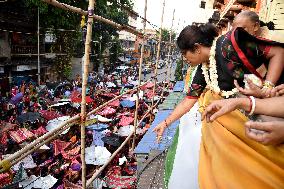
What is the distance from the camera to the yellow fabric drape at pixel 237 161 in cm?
140

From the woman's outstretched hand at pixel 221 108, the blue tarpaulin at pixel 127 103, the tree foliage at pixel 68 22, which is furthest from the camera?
the tree foliage at pixel 68 22

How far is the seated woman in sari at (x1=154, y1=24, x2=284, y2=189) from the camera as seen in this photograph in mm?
1426

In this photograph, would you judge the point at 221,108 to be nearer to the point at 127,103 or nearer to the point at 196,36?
the point at 196,36

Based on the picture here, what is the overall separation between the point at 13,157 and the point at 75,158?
811 cm

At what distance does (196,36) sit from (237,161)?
1106 mm

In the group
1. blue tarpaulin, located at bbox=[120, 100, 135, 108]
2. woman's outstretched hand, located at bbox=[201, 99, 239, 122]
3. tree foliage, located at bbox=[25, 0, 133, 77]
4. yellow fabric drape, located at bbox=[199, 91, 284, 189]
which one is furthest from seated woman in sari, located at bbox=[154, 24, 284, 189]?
blue tarpaulin, located at bbox=[120, 100, 135, 108]

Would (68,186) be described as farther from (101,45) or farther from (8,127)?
(101,45)

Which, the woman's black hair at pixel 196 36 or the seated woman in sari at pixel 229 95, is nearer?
the seated woman in sari at pixel 229 95

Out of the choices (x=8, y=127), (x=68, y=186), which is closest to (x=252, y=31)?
(x=68, y=186)

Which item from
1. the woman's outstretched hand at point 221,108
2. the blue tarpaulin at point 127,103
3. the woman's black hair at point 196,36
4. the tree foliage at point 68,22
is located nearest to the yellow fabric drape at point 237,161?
the woman's outstretched hand at point 221,108

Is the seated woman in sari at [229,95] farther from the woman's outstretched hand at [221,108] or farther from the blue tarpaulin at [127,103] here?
the blue tarpaulin at [127,103]

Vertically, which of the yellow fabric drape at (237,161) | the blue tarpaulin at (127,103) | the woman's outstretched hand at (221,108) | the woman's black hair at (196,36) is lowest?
the blue tarpaulin at (127,103)

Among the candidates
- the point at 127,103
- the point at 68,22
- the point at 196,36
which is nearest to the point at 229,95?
the point at 196,36

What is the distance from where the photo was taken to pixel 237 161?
149 cm
